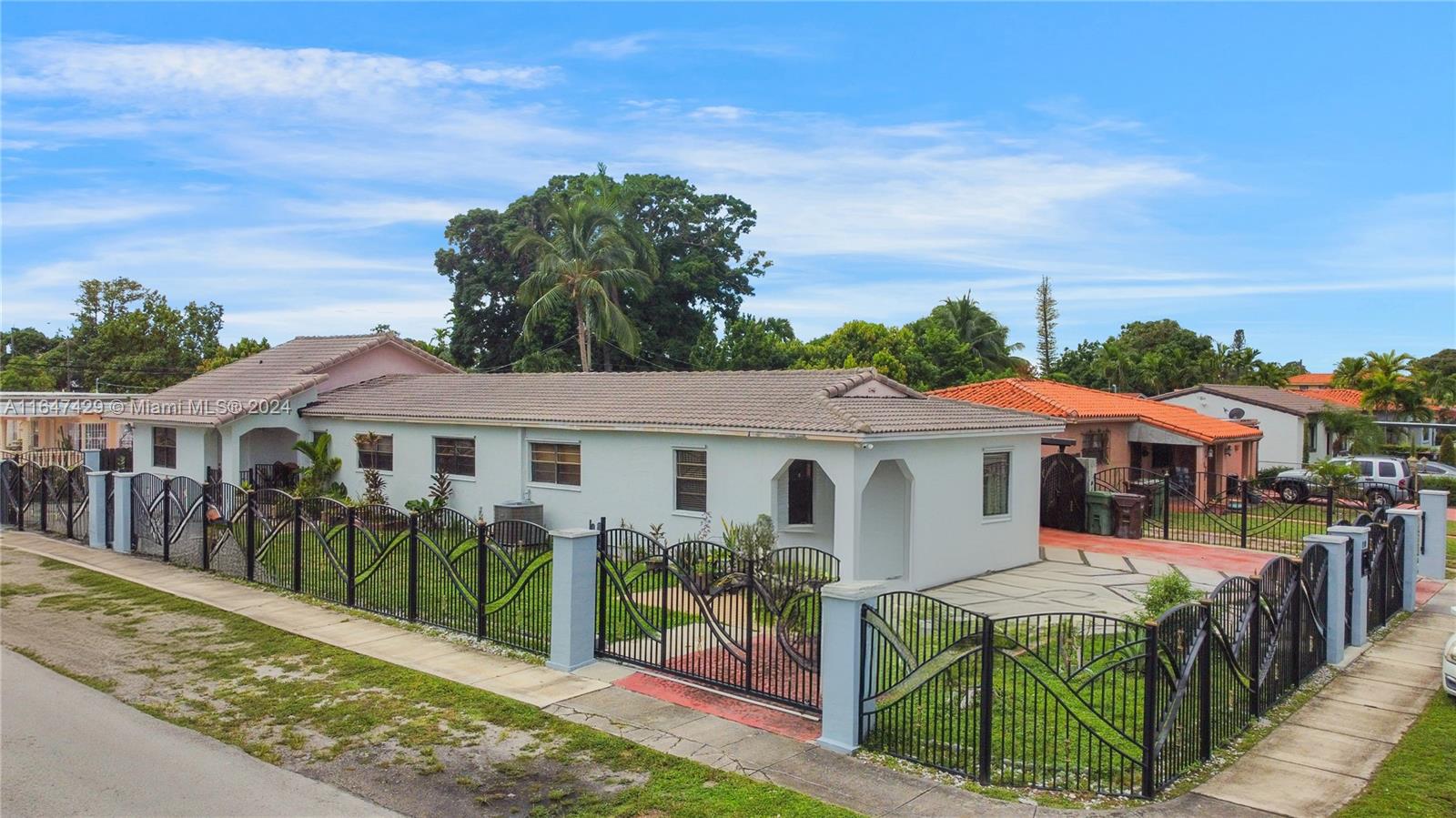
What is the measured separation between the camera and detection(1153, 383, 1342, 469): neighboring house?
3803cm

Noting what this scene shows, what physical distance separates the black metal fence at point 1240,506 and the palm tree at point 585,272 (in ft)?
70.6

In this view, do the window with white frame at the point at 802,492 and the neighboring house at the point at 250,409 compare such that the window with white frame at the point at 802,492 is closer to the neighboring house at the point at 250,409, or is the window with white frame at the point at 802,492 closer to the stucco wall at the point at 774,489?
the stucco wall at the point at 774,489

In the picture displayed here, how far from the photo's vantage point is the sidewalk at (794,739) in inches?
287

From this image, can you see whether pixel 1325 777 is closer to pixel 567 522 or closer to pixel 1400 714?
pixel 1400 714

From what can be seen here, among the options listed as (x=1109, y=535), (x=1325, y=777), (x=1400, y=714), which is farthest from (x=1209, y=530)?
(x=1325, y=777)

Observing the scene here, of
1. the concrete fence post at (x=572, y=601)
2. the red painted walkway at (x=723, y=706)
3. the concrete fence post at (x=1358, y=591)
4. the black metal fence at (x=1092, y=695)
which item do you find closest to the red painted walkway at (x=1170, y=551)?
the concrete fence post at (x=1358, y=591)

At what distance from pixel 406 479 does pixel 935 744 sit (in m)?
17.1

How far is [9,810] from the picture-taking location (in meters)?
7.05

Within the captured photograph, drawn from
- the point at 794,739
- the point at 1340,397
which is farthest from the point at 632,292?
the point at 794,739

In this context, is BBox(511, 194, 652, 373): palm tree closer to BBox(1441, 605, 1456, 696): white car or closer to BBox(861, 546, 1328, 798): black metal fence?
BBox(861, 546, 1328, 798): black metal fence

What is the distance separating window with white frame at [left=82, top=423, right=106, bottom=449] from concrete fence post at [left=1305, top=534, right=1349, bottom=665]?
127ft

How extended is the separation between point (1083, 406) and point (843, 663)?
71.7 ft

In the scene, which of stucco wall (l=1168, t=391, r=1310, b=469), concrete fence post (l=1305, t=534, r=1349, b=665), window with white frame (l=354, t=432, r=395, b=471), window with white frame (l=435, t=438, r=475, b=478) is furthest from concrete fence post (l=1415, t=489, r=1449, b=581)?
stucco wall (l=1168, t=391, r=1310, b=469)

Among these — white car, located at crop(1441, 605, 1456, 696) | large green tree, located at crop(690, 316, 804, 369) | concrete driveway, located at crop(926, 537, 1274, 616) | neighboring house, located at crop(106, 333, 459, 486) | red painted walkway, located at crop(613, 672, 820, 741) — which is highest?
large green tree, located at crop(690, 316, 804, 369)
